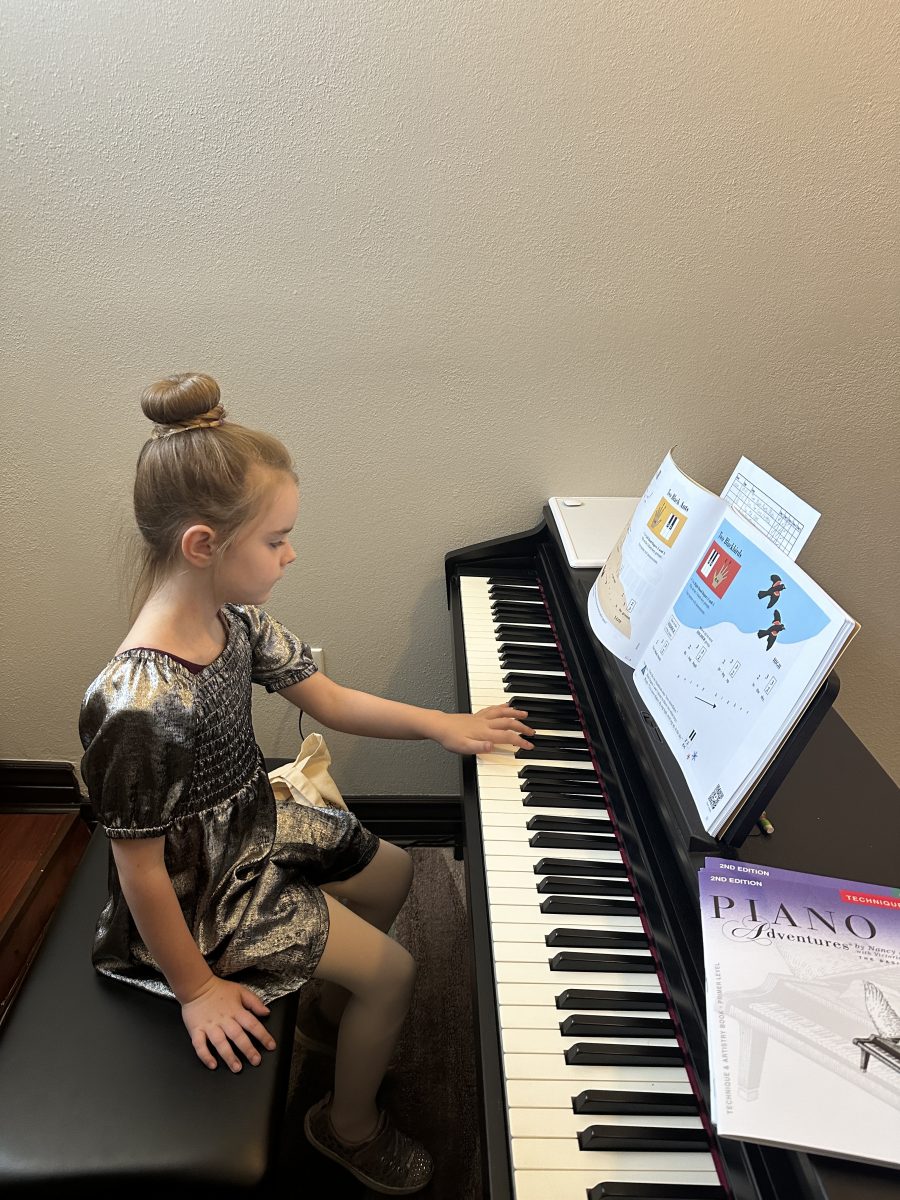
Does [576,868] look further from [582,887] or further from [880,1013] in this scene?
[880,1013]

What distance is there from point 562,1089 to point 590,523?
3.30 feet

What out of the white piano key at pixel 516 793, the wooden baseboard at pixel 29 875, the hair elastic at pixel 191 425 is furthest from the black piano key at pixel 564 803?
the wooden baseboard at pixel 29 875

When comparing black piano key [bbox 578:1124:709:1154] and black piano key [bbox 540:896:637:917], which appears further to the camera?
black piano key [bbox 540:896:637:917]

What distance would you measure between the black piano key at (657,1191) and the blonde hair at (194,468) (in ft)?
2.59

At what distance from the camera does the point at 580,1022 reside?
880mm

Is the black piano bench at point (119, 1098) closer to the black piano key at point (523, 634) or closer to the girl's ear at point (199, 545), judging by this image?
the girl's ear at point (199, 545)

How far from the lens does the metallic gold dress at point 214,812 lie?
1.00 meters

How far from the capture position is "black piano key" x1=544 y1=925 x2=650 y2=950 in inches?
37.9

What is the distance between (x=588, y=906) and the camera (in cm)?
101

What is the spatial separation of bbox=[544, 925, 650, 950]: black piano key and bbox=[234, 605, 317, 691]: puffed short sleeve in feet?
1.91

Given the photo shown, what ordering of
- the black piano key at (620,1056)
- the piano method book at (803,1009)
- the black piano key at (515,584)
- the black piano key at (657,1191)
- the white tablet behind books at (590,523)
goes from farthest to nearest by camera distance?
1. the black piano key at (515,584)
2. the white tablet behind books at (590,523)
3. the black piano key at (620,1056)
4. the black piano key at (657,1191)
5. the piano method book at (803,1009)

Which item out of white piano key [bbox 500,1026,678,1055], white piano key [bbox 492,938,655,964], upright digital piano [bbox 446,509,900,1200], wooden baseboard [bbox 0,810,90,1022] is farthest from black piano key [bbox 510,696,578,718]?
wooden baseboard [bbox 0,810,90,1022]

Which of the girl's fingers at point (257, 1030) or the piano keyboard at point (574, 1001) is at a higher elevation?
the piano keyboard at point (574, 1001)

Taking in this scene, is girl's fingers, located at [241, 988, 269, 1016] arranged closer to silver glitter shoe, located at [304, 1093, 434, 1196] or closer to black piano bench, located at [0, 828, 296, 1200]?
black piano bench, located at [0, 828, 296, 1200]
